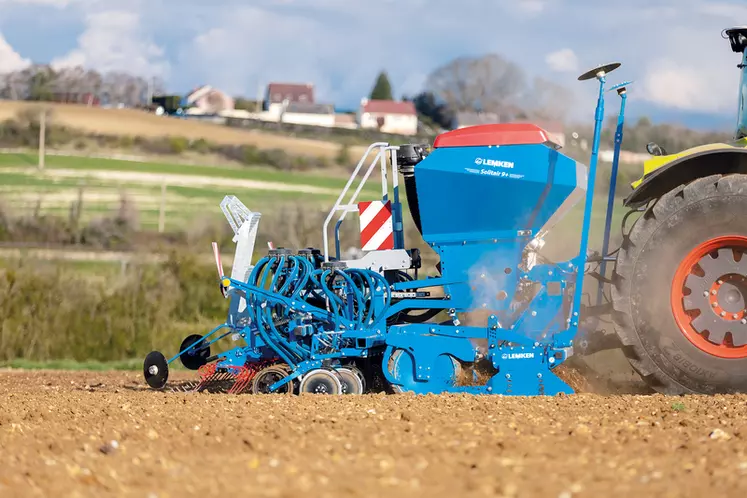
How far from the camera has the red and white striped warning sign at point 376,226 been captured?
8414 mm

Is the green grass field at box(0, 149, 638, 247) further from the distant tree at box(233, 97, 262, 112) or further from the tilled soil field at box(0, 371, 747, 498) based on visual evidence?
the tilled soil field at box(0, 371, 747, 498)

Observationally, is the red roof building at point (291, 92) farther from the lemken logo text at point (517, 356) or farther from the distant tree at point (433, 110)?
the lemken logo text at point (517, 356)

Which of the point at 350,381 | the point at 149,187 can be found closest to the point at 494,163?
the point at 350,381

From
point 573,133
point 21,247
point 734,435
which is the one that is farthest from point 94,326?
point 734,435

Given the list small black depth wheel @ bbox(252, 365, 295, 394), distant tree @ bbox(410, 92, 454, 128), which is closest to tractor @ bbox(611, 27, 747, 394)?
small black depth wheel @ bbox(252, 365, 295, 394)

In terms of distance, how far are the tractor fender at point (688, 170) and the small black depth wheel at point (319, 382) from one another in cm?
270

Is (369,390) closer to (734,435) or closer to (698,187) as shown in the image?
(698,187)

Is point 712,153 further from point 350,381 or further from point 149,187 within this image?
point 149,187

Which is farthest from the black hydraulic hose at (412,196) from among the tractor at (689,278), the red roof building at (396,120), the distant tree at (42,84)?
the distant tree at (42,84)

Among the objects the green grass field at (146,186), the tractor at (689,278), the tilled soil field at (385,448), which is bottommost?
the tilled soil field at (385,448)

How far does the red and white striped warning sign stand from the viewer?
27.6ft

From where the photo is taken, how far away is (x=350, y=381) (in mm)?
8000

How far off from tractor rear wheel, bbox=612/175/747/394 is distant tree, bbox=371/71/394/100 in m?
42.3

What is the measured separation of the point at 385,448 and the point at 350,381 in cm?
350
